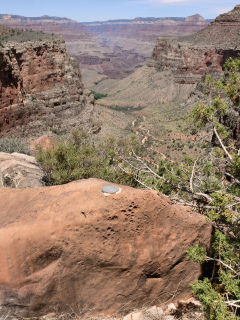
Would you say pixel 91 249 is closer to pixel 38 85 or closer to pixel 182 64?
pixel 38 85

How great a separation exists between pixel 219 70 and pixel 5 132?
62.2 m

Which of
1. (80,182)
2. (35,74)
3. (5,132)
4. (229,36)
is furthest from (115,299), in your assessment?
(229,36)

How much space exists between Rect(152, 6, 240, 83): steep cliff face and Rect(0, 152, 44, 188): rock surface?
236ft

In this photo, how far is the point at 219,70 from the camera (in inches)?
2884

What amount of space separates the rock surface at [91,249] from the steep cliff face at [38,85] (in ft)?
89.0

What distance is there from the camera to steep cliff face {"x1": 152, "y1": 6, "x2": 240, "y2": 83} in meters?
81.8

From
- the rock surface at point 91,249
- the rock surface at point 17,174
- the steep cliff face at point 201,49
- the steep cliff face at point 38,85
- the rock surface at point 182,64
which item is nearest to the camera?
the rock surface at point 91,249

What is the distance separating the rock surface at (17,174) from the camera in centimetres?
1271

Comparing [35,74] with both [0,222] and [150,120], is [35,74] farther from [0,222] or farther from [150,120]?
[150,120]

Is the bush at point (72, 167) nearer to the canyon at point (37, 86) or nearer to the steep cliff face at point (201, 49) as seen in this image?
the canyon at point (37, 86)

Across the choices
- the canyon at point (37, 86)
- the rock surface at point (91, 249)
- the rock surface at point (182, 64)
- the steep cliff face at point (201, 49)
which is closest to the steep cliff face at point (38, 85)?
the canyon at point (37, 86)

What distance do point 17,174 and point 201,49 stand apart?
282 ft

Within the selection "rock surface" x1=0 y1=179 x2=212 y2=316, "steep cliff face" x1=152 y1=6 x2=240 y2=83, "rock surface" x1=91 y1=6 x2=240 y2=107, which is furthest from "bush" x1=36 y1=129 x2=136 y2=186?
"steep cliff face" x1=152 y1=6 x2=240 y2=83

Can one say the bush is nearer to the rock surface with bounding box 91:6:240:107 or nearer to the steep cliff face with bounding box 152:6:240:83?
the rock surface with bounding box 91:6:240:107
